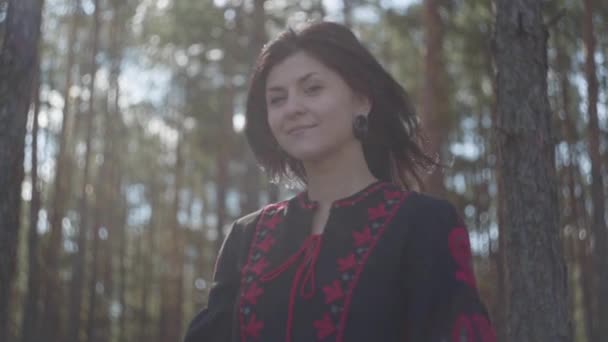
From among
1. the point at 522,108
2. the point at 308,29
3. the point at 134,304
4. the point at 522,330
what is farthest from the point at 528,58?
the point at 134,304

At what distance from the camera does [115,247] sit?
27.9m

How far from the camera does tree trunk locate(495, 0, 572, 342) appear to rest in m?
3.98

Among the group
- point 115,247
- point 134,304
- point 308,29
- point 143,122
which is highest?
point 143,122

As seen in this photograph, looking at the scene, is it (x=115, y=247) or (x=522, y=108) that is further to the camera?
(x=115, y=247)

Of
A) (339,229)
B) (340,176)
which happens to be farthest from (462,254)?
(340,176)

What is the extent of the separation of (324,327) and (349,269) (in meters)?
0.20

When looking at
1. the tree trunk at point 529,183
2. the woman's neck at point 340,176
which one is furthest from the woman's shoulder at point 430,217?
the tree trunk at point 529,183

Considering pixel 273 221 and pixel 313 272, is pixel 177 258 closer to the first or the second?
pixel 273 221

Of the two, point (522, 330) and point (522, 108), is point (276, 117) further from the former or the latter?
point (522, 330)

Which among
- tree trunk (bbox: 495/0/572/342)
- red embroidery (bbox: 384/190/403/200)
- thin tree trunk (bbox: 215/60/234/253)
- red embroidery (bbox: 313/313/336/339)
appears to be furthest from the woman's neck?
thin tree trunk (bbox: 215/60/234/253)

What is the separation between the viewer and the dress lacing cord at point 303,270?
238 centimetres

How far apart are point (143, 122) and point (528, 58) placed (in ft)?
74.0

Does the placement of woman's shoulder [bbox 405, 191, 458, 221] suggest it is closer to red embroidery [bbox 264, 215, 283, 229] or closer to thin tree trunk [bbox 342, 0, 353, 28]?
red embroidery [bbox 264, 215, 283, 229]

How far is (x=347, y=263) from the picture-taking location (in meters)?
2.37
